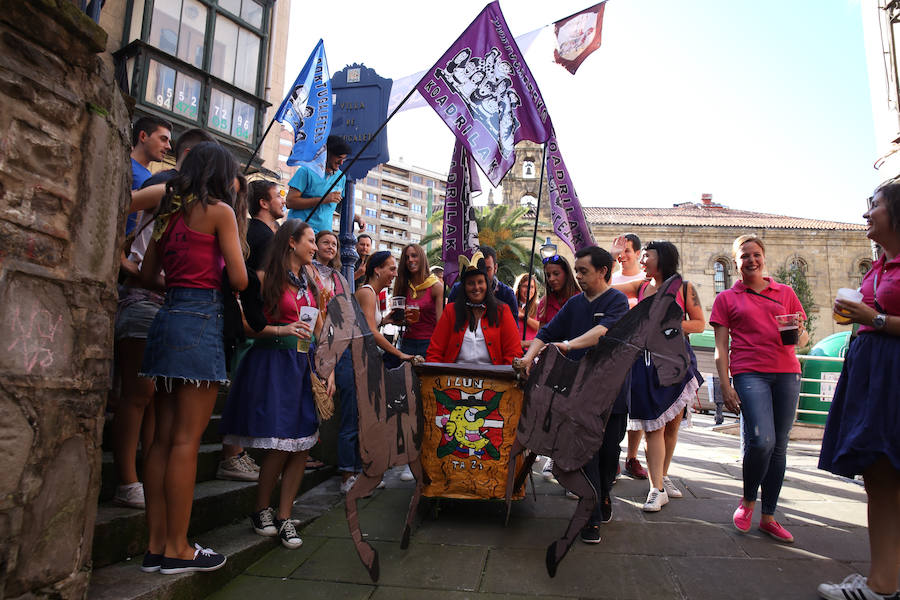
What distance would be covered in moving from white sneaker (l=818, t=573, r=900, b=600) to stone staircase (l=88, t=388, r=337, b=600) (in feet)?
9.44

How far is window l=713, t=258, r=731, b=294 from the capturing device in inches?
1403

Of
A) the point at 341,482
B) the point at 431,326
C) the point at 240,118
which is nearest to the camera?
the point at 341,482

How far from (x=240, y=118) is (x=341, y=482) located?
397 inches

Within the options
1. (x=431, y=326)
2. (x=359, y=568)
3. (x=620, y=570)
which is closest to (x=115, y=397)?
(x=359, y=568)

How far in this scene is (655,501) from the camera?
13.3ft

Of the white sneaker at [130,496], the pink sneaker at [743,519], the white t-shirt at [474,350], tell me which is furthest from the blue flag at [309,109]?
the pink sneaker at [743,519]

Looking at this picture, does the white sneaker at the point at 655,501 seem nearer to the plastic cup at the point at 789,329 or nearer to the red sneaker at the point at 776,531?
the red sneaker at the point at 776,531

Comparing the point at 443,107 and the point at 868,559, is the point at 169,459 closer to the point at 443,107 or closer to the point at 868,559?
the point at 443,107

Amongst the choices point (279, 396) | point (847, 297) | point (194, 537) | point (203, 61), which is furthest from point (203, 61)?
point (847, 297)

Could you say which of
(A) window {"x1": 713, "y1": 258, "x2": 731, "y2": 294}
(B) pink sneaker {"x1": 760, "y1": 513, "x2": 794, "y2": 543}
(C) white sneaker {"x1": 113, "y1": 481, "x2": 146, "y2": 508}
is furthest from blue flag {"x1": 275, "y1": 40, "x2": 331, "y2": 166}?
(A) window {"x1": 713, "y1": 258, "x2": 731, "y2": 294}

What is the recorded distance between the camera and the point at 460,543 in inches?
130

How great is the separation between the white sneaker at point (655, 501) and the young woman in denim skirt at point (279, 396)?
2492 millimetres

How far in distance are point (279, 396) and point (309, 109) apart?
3343mm

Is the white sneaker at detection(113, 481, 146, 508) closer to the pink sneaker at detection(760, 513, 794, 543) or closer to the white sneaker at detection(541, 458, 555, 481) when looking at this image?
the white sneaker at detection(541, 458, 555, 481)
